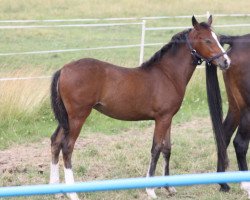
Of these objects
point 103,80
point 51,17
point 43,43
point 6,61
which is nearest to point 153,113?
point 103,80

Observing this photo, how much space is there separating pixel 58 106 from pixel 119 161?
1451 mm

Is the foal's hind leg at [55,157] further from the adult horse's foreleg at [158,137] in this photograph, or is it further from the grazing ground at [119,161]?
the adult horse's foreleg at [158,137]

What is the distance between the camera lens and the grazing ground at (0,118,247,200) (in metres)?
5.73

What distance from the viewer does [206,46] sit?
5559 mm

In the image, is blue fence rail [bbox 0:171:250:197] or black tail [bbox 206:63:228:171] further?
black tail [bbox 206:63:228:171]

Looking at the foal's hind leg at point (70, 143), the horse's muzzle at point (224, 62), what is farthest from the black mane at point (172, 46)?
the foal's hind leg at point (70, 143)

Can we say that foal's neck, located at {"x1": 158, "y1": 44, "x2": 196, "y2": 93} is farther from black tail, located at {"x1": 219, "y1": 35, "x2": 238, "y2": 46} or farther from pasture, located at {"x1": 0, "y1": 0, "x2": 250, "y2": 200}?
pasture, located at {"x1": 0, "y1": 0, "x2": 250, "y2": 200}

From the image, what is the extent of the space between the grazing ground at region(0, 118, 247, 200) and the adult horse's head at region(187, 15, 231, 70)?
1.35 metres

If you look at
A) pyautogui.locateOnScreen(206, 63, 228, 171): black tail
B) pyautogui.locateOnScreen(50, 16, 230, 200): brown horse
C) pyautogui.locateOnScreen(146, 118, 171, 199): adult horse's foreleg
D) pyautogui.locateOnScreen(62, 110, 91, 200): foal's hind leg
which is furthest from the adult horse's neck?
pyautogui.locateOnScreen(62, 110, 91, 200): foal's hind leg

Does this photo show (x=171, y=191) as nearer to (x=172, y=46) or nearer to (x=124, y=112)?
(x=124, y=112)

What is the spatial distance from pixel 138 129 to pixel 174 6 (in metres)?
18.6

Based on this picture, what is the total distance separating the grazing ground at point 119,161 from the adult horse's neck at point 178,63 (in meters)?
1.14

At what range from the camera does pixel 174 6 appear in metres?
26.4

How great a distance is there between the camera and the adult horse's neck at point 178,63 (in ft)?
19.0
